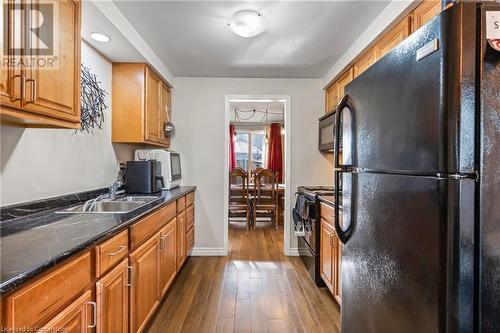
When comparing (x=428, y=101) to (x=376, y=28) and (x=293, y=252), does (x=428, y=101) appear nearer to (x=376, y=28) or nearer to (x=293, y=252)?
(x=376, y=28)

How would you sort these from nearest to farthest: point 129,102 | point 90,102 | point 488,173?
point 488,173, point 90,102, point 129,102

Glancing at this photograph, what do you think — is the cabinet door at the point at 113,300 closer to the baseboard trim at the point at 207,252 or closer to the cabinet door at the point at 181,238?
the cabinet door at the point at 181,238

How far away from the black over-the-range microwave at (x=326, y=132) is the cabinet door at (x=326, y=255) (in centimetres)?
102

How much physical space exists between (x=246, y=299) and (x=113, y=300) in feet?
4.32

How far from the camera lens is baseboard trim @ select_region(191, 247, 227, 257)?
3.49 meters

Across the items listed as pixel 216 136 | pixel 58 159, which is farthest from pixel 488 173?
pixel 216 136

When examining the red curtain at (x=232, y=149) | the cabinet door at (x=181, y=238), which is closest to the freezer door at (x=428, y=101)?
the cabinet door at (x=181, y=238)

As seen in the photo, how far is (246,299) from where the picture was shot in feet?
7.77

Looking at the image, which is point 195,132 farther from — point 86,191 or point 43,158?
point 43,158

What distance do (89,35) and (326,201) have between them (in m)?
2.30

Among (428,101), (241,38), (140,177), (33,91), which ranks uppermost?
(241,38)

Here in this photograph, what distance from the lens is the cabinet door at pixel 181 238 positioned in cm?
263

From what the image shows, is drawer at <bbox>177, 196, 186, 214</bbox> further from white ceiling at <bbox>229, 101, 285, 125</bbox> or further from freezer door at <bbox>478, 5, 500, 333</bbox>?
white ceiling at <bbox>229, 101, 285, 125</bbox>

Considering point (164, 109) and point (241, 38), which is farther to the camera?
point (164, 109)
